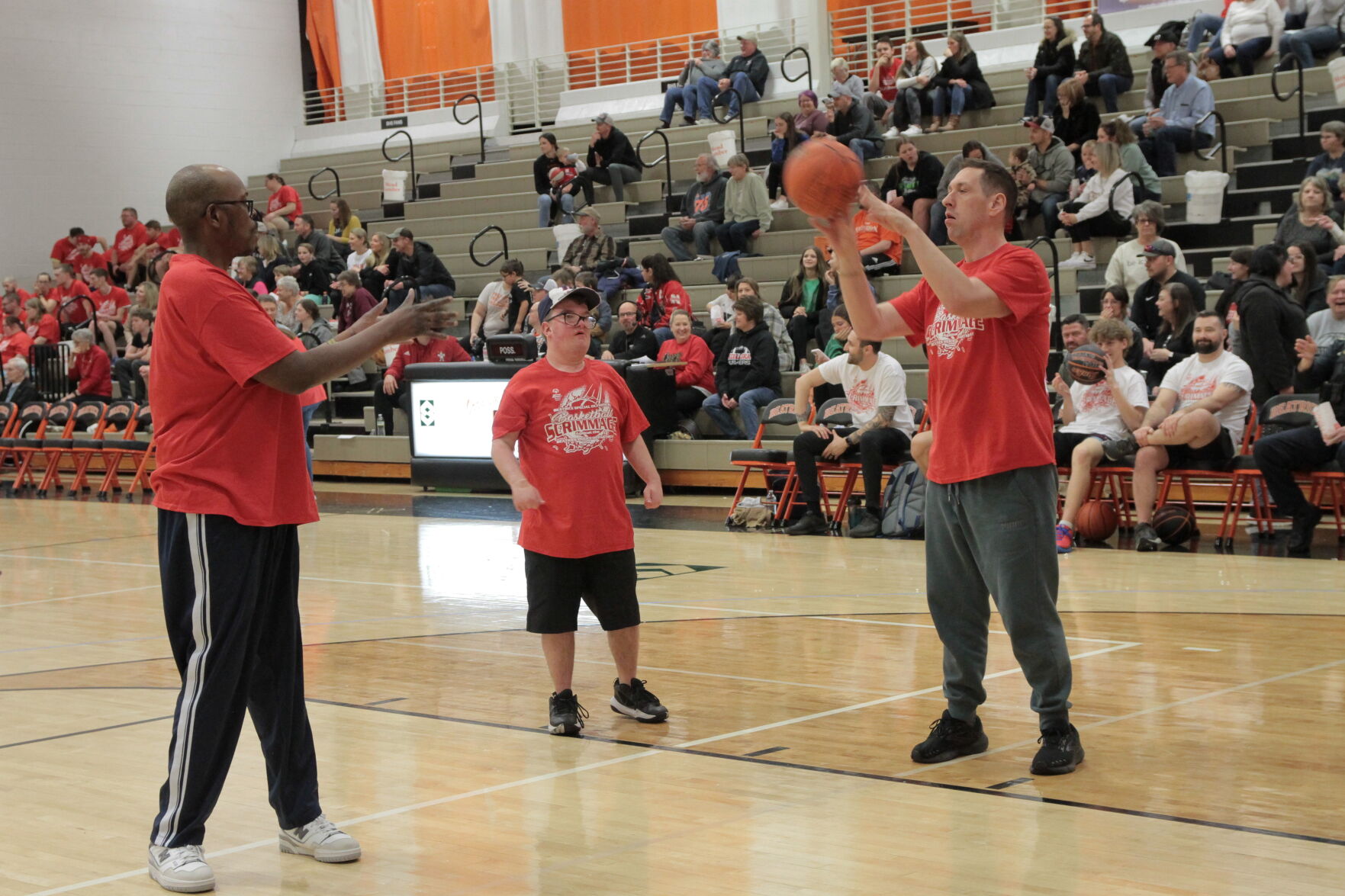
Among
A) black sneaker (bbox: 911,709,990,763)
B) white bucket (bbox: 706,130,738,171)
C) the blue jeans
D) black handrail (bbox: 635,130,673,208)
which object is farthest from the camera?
black handrail (bbox: 635,130,673,208)

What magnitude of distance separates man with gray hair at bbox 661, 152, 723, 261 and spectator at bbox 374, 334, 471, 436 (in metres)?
2.82

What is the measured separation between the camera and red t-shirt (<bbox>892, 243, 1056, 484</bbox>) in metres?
4.62

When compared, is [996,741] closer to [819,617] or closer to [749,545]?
[819,617]

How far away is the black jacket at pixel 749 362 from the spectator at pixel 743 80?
743 centimetres

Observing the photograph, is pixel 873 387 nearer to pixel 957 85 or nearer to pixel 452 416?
pixel 452 416

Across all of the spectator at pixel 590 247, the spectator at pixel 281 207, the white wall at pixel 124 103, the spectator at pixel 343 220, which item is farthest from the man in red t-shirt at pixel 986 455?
the white wall at pixel 124 103

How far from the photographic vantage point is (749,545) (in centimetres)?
1080

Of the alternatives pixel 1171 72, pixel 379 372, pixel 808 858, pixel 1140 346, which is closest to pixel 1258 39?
pixel 1171 72

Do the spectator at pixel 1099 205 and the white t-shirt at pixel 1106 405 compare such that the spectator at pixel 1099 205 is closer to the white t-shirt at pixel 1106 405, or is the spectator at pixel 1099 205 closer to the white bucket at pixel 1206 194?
the white bucket at pixel 1206 194

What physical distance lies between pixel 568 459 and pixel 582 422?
16 cm

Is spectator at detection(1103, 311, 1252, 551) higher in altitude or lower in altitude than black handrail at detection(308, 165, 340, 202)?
lower

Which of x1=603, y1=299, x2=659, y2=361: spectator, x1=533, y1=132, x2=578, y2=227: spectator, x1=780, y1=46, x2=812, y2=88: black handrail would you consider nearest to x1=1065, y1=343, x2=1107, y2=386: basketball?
x1=603, y1=299, x2=659, y2=361: spectator

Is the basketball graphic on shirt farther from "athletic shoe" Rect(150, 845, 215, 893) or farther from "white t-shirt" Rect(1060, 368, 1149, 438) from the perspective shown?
"white t-shirt" Rect(1060, 368, 1149, 438)

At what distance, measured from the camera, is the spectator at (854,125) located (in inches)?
677
